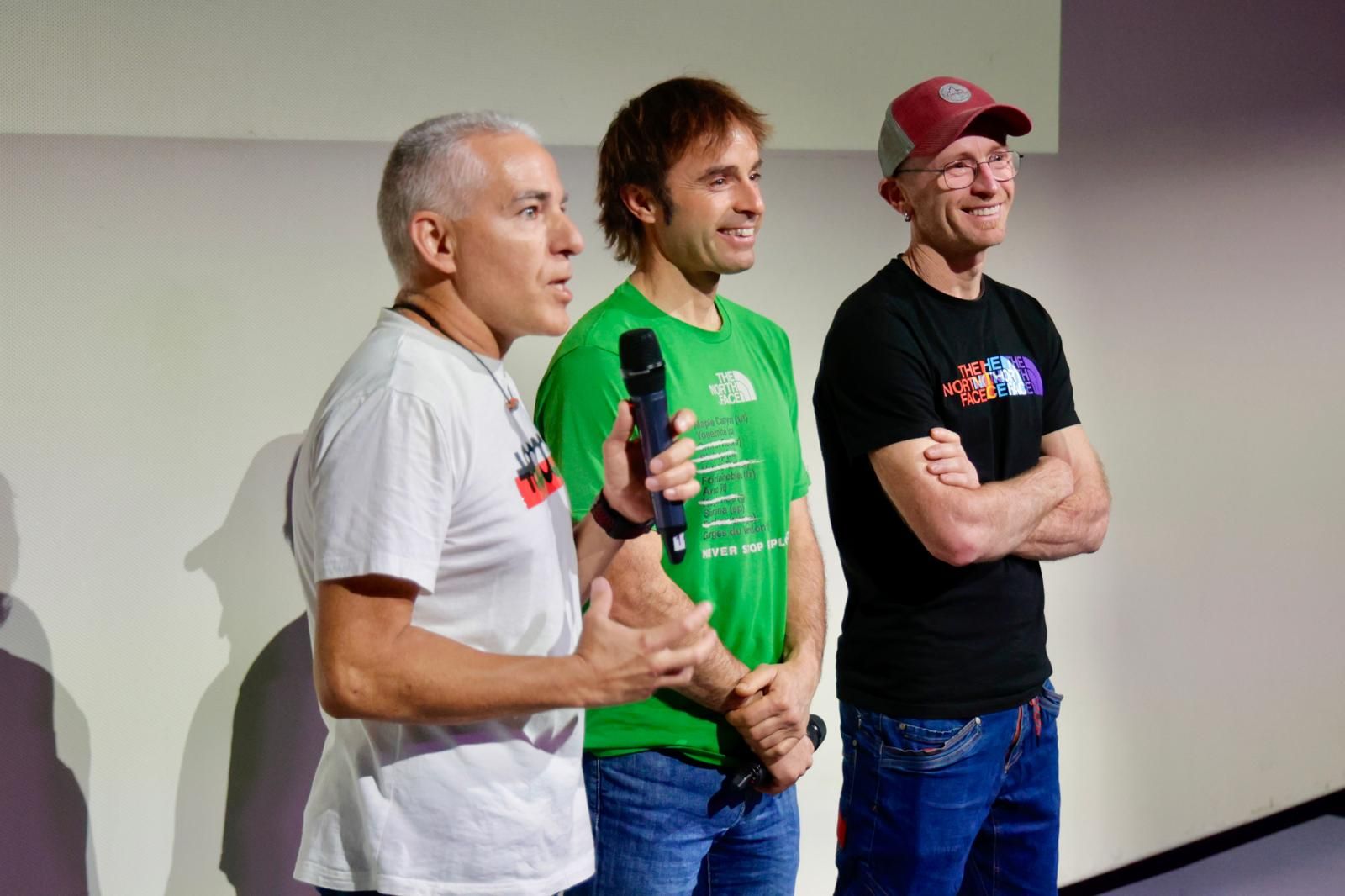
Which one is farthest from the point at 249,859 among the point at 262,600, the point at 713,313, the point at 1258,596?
the point at 1258,596

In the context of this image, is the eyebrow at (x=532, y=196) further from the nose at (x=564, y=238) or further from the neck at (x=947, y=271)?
the neck at (x=947, y=271)

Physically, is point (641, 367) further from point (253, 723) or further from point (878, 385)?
point (253, 723)

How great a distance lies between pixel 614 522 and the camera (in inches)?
64.7

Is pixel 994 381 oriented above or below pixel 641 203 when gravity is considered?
below

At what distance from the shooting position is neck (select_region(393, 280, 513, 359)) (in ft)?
4.85

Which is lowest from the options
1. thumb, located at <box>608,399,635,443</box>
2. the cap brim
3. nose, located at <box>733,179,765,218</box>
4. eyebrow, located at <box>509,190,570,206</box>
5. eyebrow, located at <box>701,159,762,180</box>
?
thumb, located at <box>608,399,635,443</box>

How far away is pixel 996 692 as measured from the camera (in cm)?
205

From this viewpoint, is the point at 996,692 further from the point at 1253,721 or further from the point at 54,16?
the point at 1253,721

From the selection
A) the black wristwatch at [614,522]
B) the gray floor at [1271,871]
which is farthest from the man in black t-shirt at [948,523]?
the gray floor at [1271,871]

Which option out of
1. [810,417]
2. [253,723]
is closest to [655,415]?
[253,723]

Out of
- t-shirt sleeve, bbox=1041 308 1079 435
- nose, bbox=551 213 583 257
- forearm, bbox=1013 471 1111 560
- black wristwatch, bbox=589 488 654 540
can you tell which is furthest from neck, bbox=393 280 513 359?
t-shirt sleeve, bbox=1041 308 1079 435

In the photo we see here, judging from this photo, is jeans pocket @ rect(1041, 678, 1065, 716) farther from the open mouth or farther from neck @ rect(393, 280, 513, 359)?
neck @ rect(393, 280, 513, 359)

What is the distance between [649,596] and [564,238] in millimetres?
560

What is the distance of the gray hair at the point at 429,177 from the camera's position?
4.80 ft
